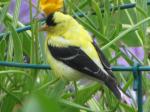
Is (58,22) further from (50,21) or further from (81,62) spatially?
(81,62)

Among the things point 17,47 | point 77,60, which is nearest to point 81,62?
point 77,60

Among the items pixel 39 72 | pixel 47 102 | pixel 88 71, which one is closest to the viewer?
pixel 47 102

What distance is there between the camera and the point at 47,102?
0.17 meters

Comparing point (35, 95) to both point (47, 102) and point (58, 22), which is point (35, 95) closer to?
point (47, 102)

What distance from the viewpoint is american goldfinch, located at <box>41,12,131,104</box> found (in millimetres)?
690

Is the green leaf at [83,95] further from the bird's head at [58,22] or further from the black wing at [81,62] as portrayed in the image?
the bird's head at [58,22]

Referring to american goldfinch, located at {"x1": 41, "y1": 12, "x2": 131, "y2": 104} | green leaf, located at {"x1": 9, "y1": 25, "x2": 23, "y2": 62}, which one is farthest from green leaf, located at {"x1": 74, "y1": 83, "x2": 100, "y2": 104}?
green leaf, located at {"x1": 9, "y1": 25, "x2": 23, "y2": 62}

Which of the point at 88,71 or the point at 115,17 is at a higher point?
the point at 115,17

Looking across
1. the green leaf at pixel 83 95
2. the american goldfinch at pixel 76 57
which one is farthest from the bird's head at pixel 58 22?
the green leaf at pixel 83 95

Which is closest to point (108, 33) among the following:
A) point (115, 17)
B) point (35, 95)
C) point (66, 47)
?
point (115, 17)

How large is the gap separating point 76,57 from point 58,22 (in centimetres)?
16

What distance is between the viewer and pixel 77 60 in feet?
2.39

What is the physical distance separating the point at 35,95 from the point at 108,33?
70cm

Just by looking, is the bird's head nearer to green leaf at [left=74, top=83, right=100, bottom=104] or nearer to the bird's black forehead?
the bird's black forehead
